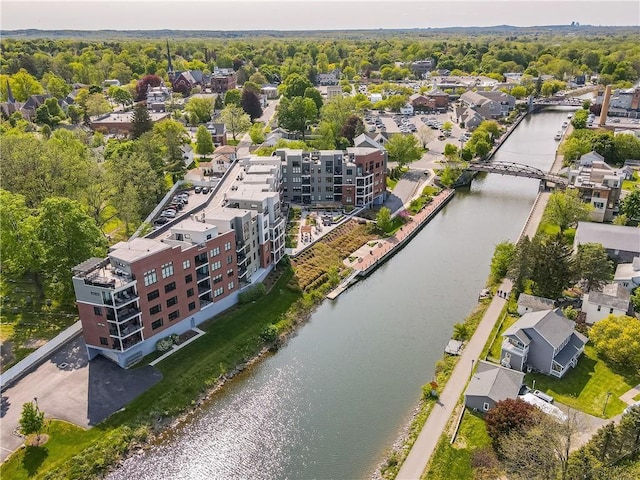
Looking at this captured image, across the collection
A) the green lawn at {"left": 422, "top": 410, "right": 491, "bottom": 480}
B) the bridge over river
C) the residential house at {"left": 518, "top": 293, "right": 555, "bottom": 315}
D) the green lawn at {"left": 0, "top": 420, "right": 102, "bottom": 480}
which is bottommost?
the green lawn at {"left": 0, "top": 420, "right": 102, "bottom": 480}

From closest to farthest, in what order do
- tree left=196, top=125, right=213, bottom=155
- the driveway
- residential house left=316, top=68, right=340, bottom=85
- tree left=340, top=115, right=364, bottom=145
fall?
the driveway → tree left=196, top=125, right=213, bottom=155 → tree left=340, top=115, right=364, bottom=145 → residential house left=316, top=68, right=340, bottom=85

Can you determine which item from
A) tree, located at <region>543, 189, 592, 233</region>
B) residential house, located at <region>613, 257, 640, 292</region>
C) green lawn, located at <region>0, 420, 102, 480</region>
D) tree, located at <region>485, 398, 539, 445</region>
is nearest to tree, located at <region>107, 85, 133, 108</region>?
tree, located at <region>543, 189, 592, 233</region>

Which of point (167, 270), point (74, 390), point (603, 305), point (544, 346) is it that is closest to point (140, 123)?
point (167, 270)

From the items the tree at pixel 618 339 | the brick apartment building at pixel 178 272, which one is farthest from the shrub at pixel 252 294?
the tree at pixel 618 339

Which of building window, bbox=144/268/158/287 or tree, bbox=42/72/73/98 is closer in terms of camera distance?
building window, bbox=144/268/158/287

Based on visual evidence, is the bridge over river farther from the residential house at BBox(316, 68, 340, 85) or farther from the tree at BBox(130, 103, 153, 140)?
the residential house at BBox(316, 68, 340, 85)

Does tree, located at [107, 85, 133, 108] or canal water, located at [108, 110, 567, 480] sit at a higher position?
Answer: tree, located at [107, 85, 133, 108]

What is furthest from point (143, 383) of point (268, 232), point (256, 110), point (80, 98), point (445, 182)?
point (80, 98)

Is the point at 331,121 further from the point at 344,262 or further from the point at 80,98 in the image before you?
the point at 80,98
